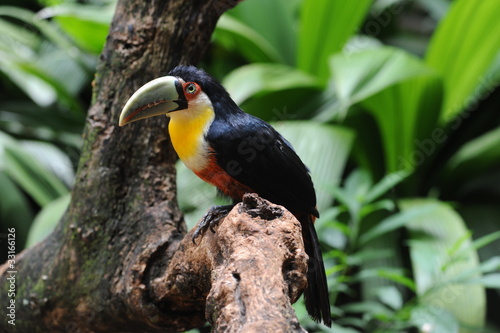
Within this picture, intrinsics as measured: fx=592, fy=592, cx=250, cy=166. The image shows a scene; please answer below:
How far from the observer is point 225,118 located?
3.70ft

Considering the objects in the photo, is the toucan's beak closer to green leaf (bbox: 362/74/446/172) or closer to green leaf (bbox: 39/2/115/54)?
green leaf (bbox: 362/74/446/172)

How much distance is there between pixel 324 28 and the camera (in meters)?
2.60

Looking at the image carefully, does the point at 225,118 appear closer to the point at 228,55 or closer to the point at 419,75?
the point at 419,75

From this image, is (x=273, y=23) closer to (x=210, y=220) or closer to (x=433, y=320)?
(x=433, y=320)

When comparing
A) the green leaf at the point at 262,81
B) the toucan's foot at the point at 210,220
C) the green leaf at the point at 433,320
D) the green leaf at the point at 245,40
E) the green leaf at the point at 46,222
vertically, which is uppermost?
the green leaf at the point at 245,40

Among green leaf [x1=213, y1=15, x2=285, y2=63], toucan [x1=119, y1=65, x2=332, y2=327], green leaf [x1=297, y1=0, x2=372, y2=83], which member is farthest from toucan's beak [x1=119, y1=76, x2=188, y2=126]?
green leaf [x1=297, y1=0, x2=372, y2=83]

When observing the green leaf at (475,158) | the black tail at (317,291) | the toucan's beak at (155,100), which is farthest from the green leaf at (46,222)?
the green leaf at (475,158)

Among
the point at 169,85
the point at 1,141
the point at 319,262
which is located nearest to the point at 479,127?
the point at 319,262

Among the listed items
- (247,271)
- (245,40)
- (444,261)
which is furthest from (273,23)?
(247,271)

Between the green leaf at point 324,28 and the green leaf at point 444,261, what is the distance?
0.80 m

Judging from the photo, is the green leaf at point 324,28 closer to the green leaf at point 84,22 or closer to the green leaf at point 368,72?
the green leaf at point 368,72

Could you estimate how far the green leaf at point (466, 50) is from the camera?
2.39m

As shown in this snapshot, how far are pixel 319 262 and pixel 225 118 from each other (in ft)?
1.08

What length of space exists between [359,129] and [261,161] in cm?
146
